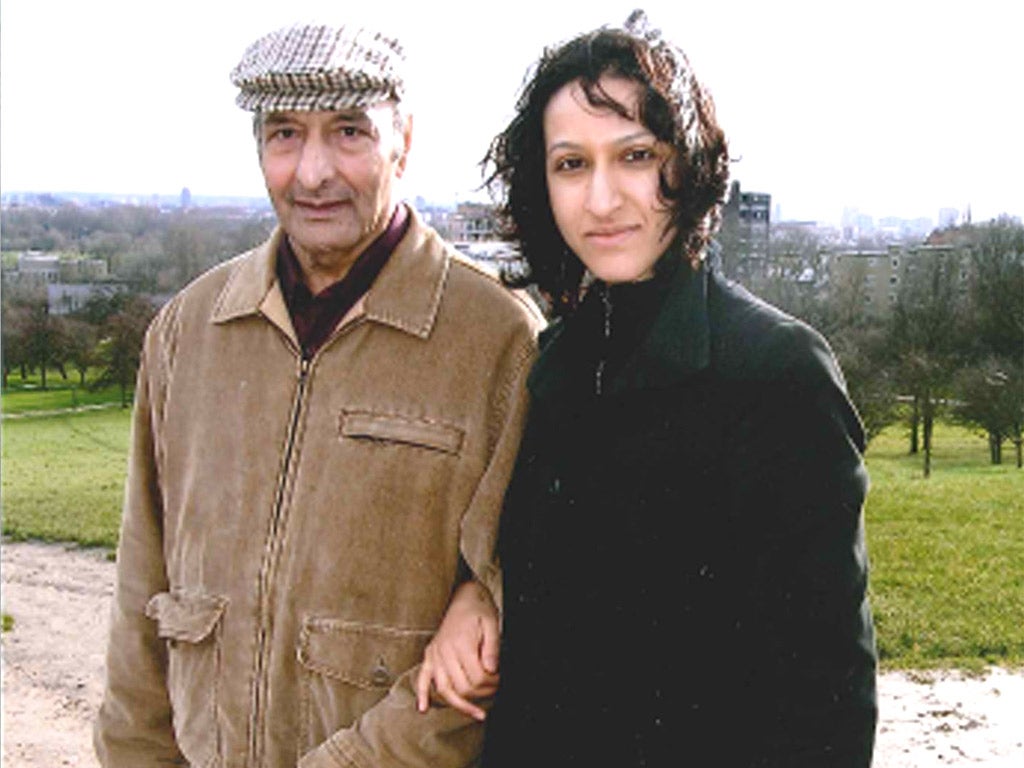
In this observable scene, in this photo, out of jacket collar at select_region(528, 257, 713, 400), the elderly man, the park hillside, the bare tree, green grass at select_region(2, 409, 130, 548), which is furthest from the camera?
the bare tree

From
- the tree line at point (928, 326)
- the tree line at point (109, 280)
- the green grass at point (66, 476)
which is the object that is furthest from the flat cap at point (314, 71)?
the tree line at point (109, 280)

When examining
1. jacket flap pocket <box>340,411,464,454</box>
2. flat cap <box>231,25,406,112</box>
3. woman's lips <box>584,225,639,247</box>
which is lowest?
jacket flap pocket <box>340,411,464,454</box>

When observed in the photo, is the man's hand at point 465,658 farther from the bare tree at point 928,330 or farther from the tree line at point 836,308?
the bare tree at point 928,330

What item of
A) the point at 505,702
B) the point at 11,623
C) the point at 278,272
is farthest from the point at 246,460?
the point at 11,623

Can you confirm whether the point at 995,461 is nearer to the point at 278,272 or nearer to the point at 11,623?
the point at 11,623

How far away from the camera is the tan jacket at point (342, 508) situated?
264 centimetres

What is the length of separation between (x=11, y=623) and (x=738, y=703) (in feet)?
30.2

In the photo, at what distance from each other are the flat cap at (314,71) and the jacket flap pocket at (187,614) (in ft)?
3.87

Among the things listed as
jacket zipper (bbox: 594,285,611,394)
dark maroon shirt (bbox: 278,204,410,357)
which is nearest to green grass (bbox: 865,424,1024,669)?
dark maroon shirt (bbox: 278,204,410,357)

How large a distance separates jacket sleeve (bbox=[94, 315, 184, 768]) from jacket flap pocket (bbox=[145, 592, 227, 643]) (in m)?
0.15

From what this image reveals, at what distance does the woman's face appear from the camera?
216 cm

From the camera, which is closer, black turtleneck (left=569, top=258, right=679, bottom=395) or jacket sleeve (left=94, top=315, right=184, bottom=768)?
black turtleneck (left=569, top=258, right=679, bottom=395)

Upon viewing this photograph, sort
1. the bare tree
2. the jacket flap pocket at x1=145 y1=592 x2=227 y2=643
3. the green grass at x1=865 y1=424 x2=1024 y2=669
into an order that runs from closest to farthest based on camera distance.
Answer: the jacket flap pocket at x1=145 y1=592 x2=227 y2=643
the green grass at x1=865 y1=424 x2=1024 y2=669
the bare tree

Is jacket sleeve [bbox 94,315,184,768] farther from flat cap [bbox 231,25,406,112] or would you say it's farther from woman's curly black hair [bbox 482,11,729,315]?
woman's curly black hair [bbox 482,11,729,315]
